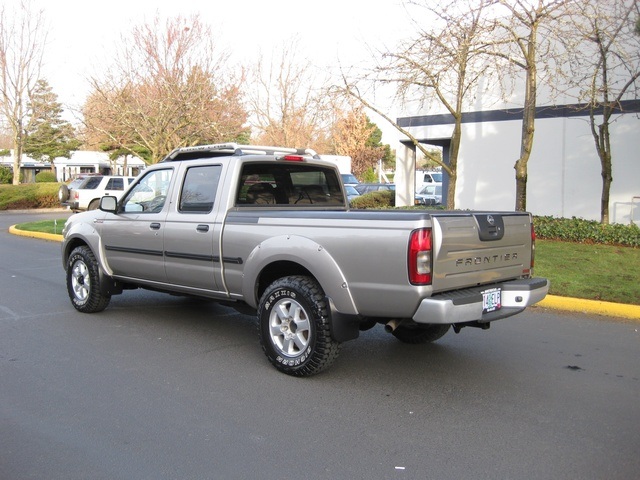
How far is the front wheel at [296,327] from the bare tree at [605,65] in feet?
29.8

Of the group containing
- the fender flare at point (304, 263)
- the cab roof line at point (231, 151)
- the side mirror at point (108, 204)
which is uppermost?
the cab roof line at point (231, 151)

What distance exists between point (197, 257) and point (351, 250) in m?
1.98

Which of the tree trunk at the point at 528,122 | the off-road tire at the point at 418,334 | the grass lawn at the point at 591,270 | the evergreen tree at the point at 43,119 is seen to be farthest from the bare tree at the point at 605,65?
the evergreen tree at the point at 43,119

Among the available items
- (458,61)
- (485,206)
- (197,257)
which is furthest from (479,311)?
(485,206)

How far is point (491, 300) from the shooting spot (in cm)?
483

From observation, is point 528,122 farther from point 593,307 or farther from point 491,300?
point 491,300

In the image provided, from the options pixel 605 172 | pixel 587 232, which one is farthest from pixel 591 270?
pixel 605 172

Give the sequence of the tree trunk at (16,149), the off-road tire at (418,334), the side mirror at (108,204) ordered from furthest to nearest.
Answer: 1. the tree trunk at (16,149)
2. the side mirror at (108,204)
3. the off-road tire at (418,334)

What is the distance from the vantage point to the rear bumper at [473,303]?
4328mm

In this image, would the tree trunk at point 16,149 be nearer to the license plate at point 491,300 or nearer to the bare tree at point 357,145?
the bare tree at point 357,145

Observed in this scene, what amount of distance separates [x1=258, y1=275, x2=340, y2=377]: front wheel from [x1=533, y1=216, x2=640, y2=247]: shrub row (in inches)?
317

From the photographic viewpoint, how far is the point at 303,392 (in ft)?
15.7

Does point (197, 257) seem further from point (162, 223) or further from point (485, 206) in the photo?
point (485, 206)

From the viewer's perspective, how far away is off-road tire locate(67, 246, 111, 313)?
23.7 feet
